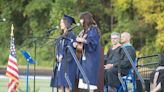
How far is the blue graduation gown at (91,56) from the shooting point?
9211mm

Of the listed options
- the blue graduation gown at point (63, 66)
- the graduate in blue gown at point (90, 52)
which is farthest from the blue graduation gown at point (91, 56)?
the blue graduation gown at point (63, 66)

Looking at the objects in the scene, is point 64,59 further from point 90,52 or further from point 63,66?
point 90,52

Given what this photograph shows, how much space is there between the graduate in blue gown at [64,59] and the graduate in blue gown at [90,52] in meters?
0.43

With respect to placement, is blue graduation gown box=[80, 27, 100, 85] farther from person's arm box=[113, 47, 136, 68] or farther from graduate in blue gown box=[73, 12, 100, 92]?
person's arm box=[113, 47, 136, 68]

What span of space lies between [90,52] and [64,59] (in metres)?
0.71

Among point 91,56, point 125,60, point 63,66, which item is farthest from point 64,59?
point 125,60

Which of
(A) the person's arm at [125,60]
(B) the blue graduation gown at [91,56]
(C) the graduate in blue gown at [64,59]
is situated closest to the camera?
(B) the blue graduation gown at [91,56]

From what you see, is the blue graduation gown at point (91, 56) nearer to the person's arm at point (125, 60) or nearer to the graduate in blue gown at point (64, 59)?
the graduate in blue gown at point (64, 59)

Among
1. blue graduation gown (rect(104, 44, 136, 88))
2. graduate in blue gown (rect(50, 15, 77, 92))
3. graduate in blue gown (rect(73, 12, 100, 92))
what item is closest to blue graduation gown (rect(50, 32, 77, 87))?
graduate in blue gown (rect(50, 15, 77, 92))

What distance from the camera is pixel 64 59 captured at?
9.82m

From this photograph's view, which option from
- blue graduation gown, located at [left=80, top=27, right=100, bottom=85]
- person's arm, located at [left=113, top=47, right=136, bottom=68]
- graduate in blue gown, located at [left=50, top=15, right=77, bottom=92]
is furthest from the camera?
person's arm, located at [left=113, top=47, right=136, bottom=68]

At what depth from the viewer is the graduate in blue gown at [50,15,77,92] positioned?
9.79m

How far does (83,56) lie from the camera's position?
935 centimetres

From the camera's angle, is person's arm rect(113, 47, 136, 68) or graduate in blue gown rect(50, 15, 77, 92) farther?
person's arm rect(113, 47, 136, 68)
